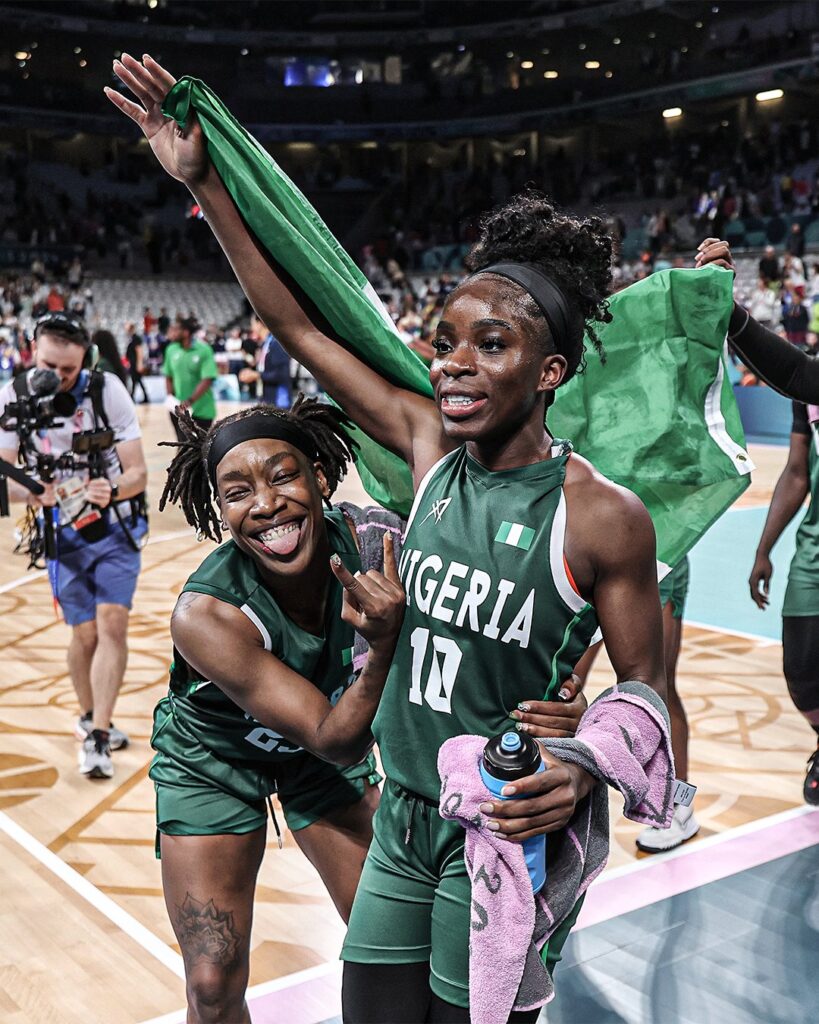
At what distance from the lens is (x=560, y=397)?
9.79 feet

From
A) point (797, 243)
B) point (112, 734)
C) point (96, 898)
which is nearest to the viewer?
point (96, 898)

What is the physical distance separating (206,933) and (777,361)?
2336 millimetres

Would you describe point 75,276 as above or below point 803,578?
above

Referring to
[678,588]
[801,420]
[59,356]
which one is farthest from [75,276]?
[678,588]

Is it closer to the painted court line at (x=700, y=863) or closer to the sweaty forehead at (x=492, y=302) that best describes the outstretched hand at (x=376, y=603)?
the sweaty forehead at (x=492, y=302)

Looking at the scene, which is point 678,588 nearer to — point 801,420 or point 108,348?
point 801,420

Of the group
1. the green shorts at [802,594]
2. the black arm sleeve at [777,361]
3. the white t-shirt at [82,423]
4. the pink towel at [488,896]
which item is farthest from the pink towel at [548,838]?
the white t-shirt at [82,423]

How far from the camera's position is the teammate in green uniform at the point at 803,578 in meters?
3.86

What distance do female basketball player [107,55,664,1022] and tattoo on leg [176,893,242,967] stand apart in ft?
1.72

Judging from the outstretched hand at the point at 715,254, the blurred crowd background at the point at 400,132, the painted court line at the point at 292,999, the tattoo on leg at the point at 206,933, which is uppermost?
the blurred crowd background at the point at 400,132

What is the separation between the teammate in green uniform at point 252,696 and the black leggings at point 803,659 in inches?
72.0

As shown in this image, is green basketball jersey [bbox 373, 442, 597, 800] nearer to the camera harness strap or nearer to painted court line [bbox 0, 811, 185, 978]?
painted court line [bbox 0, 811, 185, 978]

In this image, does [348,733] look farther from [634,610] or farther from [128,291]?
[128,291]

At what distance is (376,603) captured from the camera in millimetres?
1796
